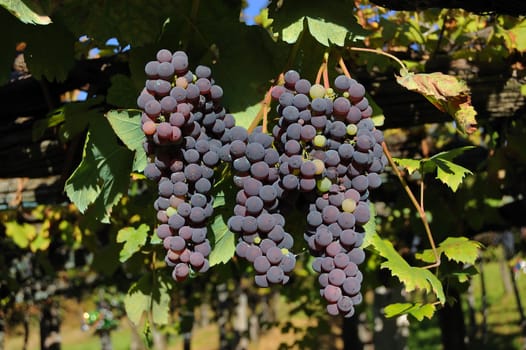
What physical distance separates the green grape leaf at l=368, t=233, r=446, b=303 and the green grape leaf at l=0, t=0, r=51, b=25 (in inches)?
41.6

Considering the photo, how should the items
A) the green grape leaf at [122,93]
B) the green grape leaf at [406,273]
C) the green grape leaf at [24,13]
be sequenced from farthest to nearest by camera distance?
1. the green grape leaf at [122,93]
2. the green grape leaf at [406,273]
3. the green grape leaf at [24,13]

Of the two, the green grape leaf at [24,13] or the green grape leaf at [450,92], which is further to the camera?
the green grape leaf at [450,92]

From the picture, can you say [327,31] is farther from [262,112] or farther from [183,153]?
[183,153]

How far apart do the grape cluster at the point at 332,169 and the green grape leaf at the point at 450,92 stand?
0.23 m

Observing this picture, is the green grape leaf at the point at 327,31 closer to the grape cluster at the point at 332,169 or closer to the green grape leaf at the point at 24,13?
the grape cluster at the point at 332,169

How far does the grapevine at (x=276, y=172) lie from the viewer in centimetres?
162

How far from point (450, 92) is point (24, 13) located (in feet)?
3.66

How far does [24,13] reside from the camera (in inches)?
59.9

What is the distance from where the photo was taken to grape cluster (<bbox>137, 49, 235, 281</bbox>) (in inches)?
64.9

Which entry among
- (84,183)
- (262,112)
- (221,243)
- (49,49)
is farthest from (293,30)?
(49,49)

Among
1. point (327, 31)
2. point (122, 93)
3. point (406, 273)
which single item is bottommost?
point (406, 273)

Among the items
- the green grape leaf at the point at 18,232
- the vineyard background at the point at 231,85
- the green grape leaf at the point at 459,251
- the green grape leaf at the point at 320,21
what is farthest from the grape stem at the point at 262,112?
the green grape leaf at the point at 18,232

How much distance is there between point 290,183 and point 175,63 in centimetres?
43

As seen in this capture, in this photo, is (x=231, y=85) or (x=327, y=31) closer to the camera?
(x=327, y=31)
